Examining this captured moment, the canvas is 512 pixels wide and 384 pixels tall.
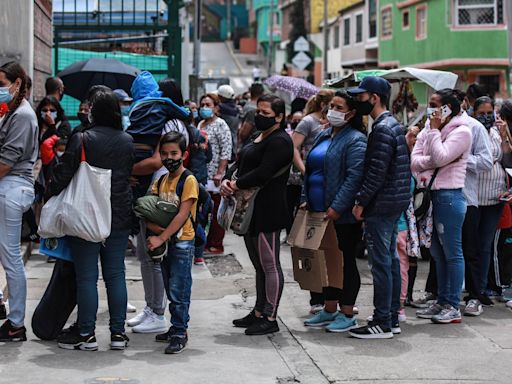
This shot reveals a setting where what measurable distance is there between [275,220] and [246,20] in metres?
94.6

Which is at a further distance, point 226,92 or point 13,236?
point 226,92

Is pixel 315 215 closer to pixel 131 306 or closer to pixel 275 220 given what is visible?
pixel 275 220

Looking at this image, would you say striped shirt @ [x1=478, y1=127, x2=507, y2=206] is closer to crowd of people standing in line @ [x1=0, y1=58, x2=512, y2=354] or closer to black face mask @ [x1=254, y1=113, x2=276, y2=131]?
crowd of people standing in line @ [x1=0, y1=58, x2=512, y2=354]

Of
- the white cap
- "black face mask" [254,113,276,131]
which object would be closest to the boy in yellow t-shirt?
"black face mask" [254,113,276,131]

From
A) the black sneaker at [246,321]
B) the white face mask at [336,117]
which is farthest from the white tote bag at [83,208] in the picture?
the white face mask at [336,117]

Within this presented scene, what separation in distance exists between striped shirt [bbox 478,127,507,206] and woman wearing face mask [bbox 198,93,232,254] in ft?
12.7

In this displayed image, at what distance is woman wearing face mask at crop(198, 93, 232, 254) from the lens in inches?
476

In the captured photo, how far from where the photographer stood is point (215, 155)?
480 inches

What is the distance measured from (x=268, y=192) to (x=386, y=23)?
37.8 metres

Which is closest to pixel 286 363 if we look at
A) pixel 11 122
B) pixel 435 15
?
pixel 11 122

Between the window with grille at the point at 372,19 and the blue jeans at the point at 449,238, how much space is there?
132 feet

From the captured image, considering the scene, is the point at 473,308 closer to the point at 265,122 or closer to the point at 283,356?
the point at 283,356

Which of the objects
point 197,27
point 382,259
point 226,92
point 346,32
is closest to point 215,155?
point 226,92

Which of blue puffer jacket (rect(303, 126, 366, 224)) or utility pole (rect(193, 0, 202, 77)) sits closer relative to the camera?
blue puffer jacket (rect(303, 126, 366, 224))
